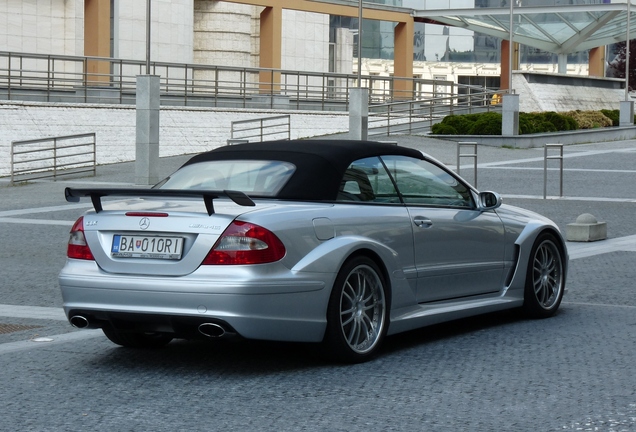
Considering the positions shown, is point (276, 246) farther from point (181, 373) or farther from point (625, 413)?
point (625, 413)

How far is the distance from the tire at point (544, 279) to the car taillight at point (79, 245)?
334 cm

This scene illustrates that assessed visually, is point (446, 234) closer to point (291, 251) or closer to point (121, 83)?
point (291, 251)

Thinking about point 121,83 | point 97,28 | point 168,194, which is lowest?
point 168,194

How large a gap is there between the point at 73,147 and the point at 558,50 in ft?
104

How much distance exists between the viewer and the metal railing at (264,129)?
36609 millimetres

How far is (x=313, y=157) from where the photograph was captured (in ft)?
24.3

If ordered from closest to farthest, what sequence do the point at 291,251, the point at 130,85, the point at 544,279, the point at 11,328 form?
1. the point at 291,251
2. the point at 11,328
3. the point at 544,279
4. the point at 130,85

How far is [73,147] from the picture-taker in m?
31.4

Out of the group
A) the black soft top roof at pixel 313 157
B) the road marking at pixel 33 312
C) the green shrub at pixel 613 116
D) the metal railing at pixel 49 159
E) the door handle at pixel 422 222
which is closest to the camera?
the black soft top roof at pixel 313 157

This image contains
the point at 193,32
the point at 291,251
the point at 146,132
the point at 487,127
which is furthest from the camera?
the point at 193,32

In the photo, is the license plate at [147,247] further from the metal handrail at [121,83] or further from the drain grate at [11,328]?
the metal handrail at [121,83]

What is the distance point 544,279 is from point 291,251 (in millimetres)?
2941

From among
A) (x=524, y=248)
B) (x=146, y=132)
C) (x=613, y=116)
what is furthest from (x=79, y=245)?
(x=613, y=116)

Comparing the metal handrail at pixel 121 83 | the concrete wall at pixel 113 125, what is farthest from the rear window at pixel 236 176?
the metal handrail at pixel 121 83
